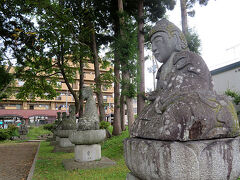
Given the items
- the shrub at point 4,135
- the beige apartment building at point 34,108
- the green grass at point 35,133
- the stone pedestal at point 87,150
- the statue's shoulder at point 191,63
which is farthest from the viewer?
the beige apartment building at point 34,108

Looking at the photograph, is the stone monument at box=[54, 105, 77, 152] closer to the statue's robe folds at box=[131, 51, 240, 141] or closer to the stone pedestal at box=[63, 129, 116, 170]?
the stone pedestal at box=[63, 129, 116, 170]

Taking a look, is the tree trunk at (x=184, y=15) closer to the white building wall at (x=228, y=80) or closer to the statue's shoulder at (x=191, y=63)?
the white building wall at (x=228, y=80)

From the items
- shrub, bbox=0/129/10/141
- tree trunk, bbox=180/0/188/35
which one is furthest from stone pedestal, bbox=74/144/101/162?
shrub, bbox=0/129/10/141

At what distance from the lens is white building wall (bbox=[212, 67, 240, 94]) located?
952 centimetres

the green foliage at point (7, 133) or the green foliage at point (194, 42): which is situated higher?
the green foliage at point (194, 42)

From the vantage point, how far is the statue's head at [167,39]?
2.43 metres

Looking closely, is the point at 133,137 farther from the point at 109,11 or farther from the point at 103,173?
the point at 109,11

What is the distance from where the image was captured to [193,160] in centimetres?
173

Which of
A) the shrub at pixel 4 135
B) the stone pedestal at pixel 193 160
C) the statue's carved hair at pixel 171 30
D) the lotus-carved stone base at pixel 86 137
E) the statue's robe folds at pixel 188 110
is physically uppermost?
the statue's carved hair at pixel 171 30

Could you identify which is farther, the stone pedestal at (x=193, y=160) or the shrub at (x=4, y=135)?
the shrub at (x=4, y=135)

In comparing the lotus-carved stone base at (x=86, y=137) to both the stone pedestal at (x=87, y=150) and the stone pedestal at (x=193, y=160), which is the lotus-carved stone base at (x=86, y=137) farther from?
the stone pedestal at (x=193, y=160)

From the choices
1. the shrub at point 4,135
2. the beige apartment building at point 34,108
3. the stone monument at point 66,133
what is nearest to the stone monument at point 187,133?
the stone monument at point 66,133

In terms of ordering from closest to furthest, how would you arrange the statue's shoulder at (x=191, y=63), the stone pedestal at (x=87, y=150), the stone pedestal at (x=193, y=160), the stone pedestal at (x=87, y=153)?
1. the stone pedestal at (x=193, y=160)
2. the statue's shoulder at (x=191, y=63)
3. the stone pedestal at (x=87, y=150)
4. the stone pedestal at (x=87, y=153)

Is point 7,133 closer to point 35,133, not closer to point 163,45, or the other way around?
point 35,133
